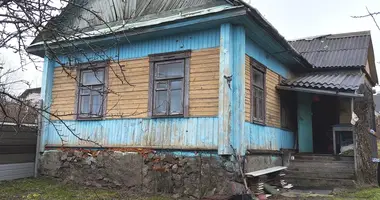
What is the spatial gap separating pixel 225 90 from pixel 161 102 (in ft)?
5.66

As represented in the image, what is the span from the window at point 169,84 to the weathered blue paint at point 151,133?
0.25 metres

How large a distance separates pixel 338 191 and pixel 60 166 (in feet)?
22.6

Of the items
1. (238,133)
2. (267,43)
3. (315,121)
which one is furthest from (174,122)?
(315,121)

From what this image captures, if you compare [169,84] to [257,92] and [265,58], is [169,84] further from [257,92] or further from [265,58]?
[265,58]

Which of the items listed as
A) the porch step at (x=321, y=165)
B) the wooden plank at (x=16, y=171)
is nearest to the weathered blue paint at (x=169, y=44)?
the wooden plank at (x=16, y=171)

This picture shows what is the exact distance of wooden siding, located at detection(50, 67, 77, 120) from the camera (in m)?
9.73

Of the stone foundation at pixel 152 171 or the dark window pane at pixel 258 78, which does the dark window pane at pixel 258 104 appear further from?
the stone foundation at pixel 152 171

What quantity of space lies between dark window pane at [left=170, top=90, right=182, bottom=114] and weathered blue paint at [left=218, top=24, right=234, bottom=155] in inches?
42.3

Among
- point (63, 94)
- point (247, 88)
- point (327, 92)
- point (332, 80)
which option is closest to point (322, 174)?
point (327, 92)

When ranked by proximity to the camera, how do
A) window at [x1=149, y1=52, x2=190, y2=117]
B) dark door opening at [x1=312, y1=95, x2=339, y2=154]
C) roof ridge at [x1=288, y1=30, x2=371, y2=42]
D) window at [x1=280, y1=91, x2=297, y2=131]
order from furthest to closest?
roof ridge at [x1=288, y1=30, x2=371, y2=42], dark door opening at [x1=312, y1=95, x2=339, y2=154], window at [x1=280, y1=91, x2=297, y2=131], window at [x1=149, y1=52, x2=190, y2=117]

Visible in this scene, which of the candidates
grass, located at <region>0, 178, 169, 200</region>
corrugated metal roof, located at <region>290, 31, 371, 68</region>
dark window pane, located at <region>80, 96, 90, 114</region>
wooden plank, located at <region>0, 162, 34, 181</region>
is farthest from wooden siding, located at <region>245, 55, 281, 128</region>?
wooden plank, located at <region>0, 162, 34, 181</region>

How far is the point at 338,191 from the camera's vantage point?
8031mm

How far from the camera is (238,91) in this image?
7.45m

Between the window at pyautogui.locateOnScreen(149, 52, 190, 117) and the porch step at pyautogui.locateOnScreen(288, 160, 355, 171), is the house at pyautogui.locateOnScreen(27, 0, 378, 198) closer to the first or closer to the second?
the window at pyautogui.locateOnScreen(149, 52, 190, 117)
